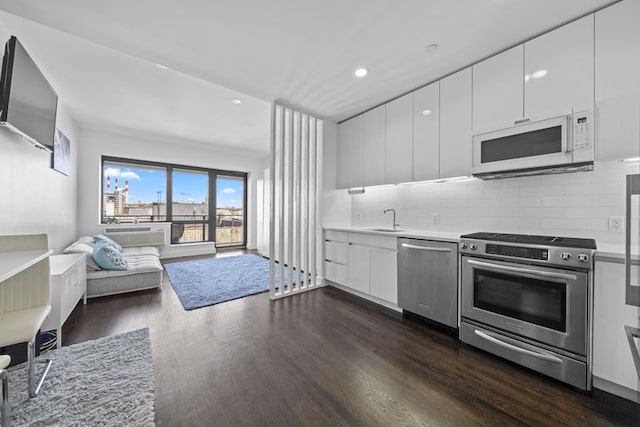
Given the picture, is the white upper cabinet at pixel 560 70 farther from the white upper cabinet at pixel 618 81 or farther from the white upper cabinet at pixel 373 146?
the white upper cabinet at pixel 373 146

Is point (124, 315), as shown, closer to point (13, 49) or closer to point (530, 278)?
point (13, 49)

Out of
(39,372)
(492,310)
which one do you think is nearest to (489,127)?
(492,310)

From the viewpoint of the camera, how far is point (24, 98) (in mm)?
1942

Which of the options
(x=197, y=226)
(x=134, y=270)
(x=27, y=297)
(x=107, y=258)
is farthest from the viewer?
(x=197, y=226)

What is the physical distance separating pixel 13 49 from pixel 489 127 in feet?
12.4

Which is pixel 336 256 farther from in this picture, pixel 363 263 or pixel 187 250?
pixel 187 250

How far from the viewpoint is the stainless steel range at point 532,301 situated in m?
1.54

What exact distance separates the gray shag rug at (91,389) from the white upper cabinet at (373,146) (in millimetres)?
2995

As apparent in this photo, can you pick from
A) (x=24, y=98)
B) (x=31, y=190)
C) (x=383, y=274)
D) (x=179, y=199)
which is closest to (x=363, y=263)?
(x=383, y=274)

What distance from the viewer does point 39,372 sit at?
164cm

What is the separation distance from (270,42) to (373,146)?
5.88ft

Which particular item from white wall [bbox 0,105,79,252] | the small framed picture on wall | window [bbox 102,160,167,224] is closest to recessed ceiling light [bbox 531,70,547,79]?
white wall [bbox 0,105,79,252]

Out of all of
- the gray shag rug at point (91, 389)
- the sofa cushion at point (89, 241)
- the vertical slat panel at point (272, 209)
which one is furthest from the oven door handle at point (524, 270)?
the sofa cushion at point (89, 241)

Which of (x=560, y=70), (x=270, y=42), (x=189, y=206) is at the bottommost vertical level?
(x=189, y=206)
